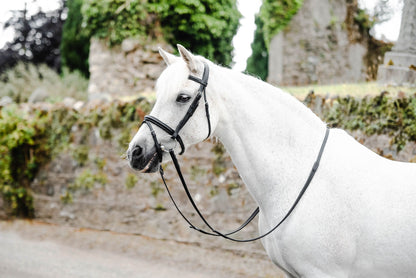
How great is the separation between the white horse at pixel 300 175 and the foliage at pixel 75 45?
15060mm

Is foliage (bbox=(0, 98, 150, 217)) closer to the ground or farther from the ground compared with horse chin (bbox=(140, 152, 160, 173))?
closer to the ground

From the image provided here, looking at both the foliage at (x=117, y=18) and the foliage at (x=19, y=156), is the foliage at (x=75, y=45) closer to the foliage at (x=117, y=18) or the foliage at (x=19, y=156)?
the foliage at (x=117, y=18)

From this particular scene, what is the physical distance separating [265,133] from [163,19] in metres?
8.60

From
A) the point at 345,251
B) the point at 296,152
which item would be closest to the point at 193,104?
the point at 296,152

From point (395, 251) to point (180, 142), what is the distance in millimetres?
1386

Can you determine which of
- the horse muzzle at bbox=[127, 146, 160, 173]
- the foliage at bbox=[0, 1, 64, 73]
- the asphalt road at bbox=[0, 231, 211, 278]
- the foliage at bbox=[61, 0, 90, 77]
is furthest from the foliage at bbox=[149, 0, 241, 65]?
the foliage at bbox=[0, 1, 64, 73]

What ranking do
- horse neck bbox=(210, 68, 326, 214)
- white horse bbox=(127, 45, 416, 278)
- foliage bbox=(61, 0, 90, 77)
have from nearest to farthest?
1. white horse bbox=(127, 45, 416, 278)
2. horse neck bbox=(210, 68, 326, 214)
3. foliage bbox=(61, 0, 90, 77)

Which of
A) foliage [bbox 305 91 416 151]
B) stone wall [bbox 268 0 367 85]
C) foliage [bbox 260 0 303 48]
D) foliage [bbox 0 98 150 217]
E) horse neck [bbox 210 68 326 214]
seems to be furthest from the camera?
stone wall [bbox 268 0 367 85]

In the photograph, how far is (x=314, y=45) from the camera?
1113cm

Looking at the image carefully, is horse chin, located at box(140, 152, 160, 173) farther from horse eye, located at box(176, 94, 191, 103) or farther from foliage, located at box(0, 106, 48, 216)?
foliage, located at box(0, 106, 48, 216)

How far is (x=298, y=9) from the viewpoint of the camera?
10.9 metres

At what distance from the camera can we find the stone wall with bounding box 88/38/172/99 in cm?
1016

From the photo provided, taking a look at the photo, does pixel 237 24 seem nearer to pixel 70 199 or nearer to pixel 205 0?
pixel 205 0

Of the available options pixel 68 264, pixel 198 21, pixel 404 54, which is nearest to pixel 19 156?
pixel 68 264
